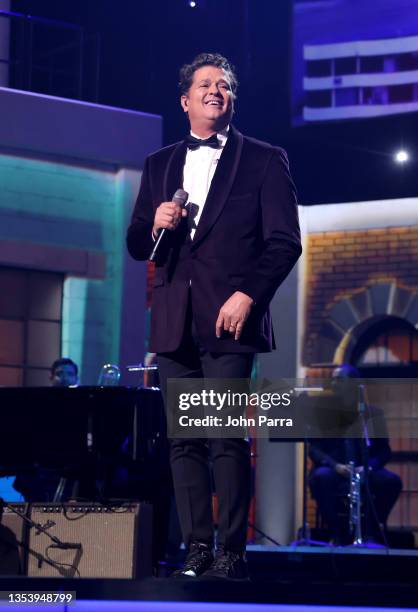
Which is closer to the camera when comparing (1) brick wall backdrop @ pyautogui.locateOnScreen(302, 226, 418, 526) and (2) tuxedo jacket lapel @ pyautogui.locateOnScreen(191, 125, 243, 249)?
(2) tuxedo jacket lapel @ pyautogui.locateOnScreen(191, 125, 243, 249)

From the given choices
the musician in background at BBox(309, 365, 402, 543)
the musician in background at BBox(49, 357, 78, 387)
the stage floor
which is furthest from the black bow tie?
the musician in background at BBox(309, 365, 402, 543)

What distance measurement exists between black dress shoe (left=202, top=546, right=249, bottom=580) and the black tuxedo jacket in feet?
1.89

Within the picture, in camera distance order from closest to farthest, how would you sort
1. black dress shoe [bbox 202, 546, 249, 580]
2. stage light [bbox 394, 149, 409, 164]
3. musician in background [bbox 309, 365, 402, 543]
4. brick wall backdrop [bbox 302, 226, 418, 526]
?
black dress shoe [bbox 202, 546, 249, 580] → musician in background [bbox 309, 365, 402, 543] → stage light [bbox 394, 149, 409, 164] → brick wall backdrop [bbox 302, 226, 418, 526]

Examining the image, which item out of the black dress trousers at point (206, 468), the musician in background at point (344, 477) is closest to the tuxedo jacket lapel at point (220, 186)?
the black dress trousers at point (206, 468)

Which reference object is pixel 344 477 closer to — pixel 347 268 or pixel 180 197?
pixel 347 268

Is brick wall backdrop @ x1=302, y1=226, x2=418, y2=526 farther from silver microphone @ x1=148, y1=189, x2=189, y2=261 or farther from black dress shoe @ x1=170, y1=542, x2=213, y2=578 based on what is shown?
black dress shoe @ x1=170, y1=542, x2=213, y2=578

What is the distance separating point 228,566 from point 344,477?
5.36 metres

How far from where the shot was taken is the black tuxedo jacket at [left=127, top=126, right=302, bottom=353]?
11.1 ft

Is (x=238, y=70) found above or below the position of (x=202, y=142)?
above

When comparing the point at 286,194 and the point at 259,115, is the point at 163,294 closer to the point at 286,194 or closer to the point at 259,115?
the point at 286,194

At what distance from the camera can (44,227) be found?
909cm

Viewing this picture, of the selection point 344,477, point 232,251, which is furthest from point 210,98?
point 344,477

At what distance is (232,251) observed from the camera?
11.3 feet

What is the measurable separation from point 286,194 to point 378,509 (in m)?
5.64
